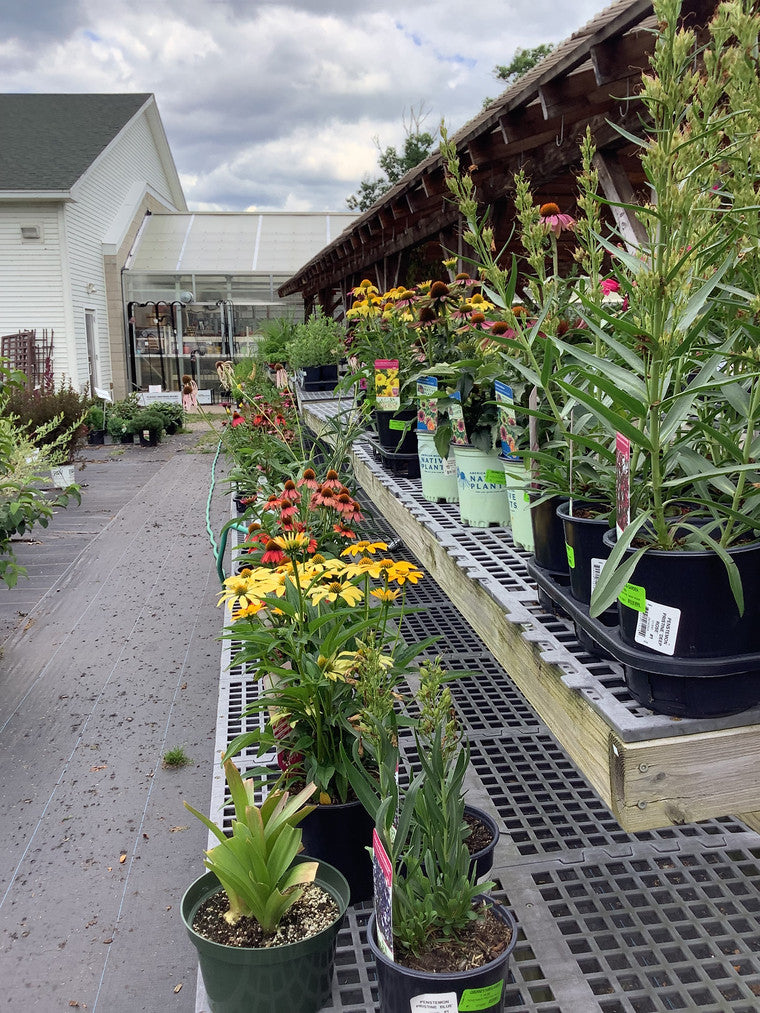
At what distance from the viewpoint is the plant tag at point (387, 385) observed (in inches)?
102

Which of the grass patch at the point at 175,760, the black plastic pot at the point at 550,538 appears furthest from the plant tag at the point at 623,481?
the grass patch at the point at 175,760

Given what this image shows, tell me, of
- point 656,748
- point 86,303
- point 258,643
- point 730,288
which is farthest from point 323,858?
point 86,303

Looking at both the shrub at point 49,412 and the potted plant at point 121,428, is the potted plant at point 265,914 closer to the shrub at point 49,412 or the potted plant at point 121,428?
the shrub at point 49,412

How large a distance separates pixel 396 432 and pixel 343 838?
1.47 metres

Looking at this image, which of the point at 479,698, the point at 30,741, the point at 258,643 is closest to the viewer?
the point at 258,643

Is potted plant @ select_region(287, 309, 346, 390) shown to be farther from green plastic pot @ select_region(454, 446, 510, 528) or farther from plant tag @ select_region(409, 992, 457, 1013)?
plant tag @ select_region(409, 992, 457, 1013)

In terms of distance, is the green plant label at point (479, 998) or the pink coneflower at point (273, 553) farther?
the pink coneflower at point (273, 553)

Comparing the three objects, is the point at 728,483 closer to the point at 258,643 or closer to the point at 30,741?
the point at 258,643

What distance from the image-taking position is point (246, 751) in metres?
2.04

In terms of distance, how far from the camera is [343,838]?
5.31 ft

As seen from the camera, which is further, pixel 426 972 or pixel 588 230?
pixel 588 230

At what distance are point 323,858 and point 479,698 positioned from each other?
1120 mm

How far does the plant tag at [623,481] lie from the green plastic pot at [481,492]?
34.7 inches

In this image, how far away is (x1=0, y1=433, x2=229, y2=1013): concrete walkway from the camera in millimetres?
2018
